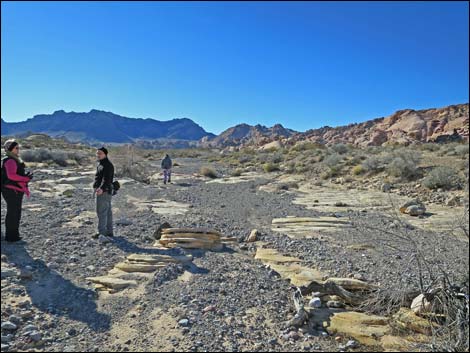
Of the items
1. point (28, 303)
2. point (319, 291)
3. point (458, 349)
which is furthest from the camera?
point (319, 291)

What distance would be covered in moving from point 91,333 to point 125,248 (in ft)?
10.5

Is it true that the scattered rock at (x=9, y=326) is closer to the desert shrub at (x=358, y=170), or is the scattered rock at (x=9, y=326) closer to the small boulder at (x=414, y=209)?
the small boulder at (x=414, y=209)

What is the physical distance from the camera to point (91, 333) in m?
4.23

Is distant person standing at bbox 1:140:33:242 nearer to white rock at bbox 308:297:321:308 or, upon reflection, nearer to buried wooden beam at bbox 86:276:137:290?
buried wooden beam at bbox 86:276:137:290

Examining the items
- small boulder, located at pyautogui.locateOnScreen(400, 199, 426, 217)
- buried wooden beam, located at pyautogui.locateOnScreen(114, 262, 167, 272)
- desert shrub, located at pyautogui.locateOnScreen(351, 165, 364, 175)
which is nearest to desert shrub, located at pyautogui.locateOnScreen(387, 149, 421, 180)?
desert shrub, located at pyautogui.locateOnScreen(351, 165, 364, 175)

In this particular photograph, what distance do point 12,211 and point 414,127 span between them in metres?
82.9

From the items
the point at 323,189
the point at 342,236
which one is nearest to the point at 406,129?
the point at 323,189

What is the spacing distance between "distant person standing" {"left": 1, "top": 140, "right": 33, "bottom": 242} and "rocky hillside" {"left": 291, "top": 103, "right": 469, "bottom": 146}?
5775 centimetres

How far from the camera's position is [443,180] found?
15.0 metres

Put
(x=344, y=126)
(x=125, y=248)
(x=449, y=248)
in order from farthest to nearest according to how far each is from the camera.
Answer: (x=344, y=126) < (x=449, y=248) < (x=125, y=248)

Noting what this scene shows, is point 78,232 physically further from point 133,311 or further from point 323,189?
point 323,189

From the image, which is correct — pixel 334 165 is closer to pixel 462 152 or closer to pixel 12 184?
pixel 462 152

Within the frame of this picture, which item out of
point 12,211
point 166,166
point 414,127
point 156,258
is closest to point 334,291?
point 156,258

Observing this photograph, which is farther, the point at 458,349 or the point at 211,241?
the point at 211,241
